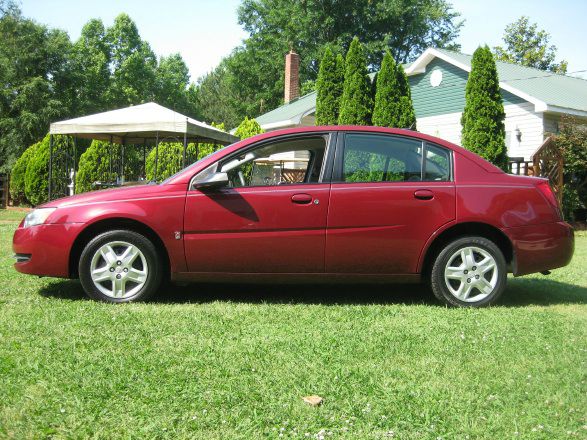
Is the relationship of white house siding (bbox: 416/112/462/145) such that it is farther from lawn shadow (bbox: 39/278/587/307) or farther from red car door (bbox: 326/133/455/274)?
red car door (bbox: 326/133/455/274)

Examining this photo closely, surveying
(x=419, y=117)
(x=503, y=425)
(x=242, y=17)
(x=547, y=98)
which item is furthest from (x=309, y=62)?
(x=503, y=425)

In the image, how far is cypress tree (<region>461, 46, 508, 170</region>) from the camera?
1488 centimetres

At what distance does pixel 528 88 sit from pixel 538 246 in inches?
608

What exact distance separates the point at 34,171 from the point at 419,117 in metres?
13.6

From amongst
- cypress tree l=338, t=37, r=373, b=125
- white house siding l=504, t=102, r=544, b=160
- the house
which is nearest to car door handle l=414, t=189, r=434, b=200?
cypress tree l=338, t=37, r=373, b=125

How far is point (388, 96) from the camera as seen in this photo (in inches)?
629

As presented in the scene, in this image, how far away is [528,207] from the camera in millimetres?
5230

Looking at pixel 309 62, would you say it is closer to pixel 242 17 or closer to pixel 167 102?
pixel 242 17

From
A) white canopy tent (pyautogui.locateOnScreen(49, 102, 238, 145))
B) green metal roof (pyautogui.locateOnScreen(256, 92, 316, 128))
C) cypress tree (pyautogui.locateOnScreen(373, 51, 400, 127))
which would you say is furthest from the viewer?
green metal roof (pyautogui.locateOnScreen(256, 92, 316, 128))

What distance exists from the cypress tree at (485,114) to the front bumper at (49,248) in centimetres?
1180

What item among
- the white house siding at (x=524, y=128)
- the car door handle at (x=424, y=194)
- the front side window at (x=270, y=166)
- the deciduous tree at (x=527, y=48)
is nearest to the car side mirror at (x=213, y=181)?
the front side window at (x=270, y=166)

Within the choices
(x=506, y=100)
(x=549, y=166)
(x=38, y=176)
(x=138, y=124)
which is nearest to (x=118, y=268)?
(x=138, y=124)

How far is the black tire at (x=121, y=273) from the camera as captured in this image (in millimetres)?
5070

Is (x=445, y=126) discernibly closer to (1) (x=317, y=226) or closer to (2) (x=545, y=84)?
(2) (x=545, y=84)
